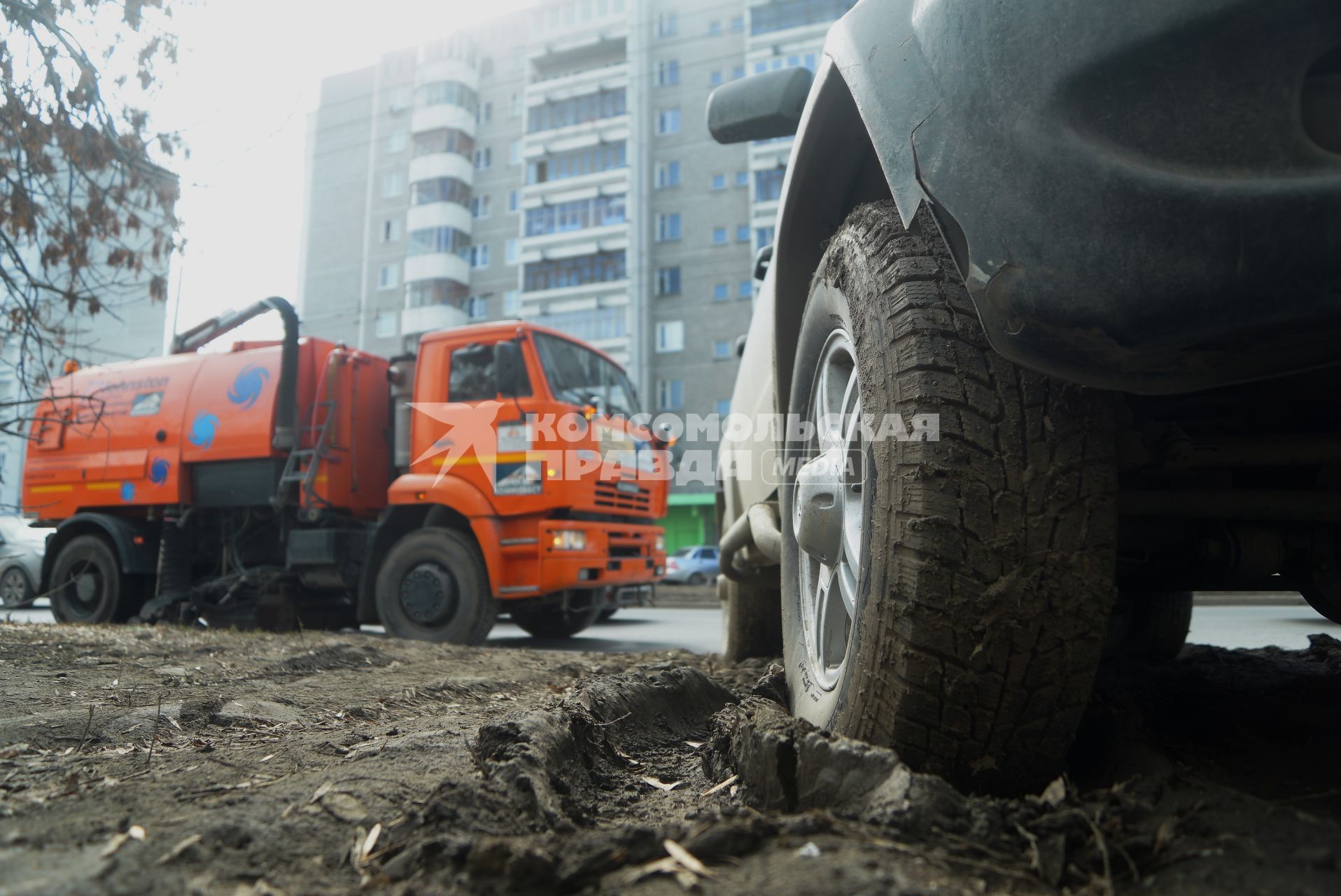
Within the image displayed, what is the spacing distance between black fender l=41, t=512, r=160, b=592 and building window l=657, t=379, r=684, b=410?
25287mm

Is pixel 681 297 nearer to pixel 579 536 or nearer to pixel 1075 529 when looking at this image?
pixel 579 536

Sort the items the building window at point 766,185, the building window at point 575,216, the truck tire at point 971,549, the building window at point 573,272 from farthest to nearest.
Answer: the building window at point 575,216
the building window at point 573,272
the building window at point 766,185
the truck tire at point 971,549

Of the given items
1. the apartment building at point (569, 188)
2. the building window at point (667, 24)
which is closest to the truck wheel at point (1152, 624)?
the apartment building at point (569, 188)

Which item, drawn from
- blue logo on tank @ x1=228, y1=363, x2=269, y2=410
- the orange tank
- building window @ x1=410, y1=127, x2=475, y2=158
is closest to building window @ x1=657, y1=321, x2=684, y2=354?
building window @ x1=410, y1=127, x2=475, y2=158

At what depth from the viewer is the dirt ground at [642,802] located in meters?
1.12

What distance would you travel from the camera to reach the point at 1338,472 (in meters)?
1.75

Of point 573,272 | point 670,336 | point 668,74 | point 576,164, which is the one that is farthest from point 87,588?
A: point 668,74

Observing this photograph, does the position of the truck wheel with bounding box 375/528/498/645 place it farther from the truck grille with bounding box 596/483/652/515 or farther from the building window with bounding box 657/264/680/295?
the building window with bounding box 657/264/680/295

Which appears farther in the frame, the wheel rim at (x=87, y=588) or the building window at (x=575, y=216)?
the building window at (x=575, y=216)

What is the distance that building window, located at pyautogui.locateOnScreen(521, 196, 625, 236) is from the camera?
3500 cm

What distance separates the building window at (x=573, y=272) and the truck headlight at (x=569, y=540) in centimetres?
2806

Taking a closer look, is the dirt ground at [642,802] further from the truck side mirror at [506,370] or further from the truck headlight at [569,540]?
the truck side mirror at [506,370]

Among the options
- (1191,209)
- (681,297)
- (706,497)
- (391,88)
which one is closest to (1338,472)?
(1191,209)

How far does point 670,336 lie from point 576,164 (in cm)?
864
